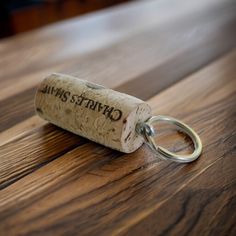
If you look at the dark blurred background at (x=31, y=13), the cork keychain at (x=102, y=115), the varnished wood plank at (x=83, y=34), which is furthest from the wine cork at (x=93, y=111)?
the dark blurred background at (x=31, y=13)

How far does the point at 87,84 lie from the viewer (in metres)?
0.57

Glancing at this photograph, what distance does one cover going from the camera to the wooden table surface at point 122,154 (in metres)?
0.43

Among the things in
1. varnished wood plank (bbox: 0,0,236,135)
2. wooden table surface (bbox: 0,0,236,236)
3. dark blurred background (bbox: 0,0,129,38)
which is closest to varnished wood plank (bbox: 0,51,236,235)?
wooden table surface (bbox: 0,0,236,236)

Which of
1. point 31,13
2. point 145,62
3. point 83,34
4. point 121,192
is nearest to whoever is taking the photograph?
point 121,192

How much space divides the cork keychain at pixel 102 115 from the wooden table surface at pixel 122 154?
0.07 feet

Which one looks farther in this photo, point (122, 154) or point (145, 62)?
point (145, 62)

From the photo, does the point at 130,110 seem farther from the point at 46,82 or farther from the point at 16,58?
the point at 16,58

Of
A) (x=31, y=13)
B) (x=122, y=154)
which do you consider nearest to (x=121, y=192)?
(x=122, y=154)

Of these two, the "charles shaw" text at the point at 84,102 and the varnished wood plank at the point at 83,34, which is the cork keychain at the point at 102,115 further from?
the varnished wood plank at the point at 83,34

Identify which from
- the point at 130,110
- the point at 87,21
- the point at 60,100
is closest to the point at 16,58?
the point at 87,21

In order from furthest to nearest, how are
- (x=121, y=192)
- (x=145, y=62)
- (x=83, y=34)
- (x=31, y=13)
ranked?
1. (x=31, y=13)
2. (x=83, y=34)
3. (x=145, y=62)
4. (x=121, y=192)

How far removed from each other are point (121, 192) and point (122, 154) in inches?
3.1

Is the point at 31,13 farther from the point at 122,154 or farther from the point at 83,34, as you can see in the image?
the point at 122,154

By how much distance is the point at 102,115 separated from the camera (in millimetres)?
518
